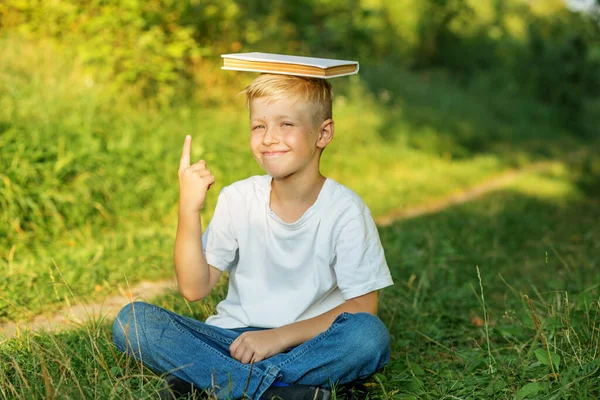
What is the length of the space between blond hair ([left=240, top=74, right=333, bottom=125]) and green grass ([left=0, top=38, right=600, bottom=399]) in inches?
37.4

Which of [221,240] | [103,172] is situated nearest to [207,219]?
[103,172]

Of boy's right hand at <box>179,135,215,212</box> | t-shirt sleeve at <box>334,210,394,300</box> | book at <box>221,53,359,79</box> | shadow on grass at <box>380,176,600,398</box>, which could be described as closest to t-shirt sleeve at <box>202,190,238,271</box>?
boy's right hand at <box>179,135,215,212</box>

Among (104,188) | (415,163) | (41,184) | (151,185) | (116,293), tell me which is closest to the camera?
(116,293)

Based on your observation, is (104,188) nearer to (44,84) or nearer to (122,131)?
(122,131)

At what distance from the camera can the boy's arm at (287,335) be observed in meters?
2.64

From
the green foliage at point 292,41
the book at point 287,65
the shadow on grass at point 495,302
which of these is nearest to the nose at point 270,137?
the book at point 287,65

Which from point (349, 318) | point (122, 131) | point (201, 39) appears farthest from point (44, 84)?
point (349, 318)

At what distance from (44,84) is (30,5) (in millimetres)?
1437

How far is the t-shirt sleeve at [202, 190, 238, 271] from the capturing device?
9.66 ft

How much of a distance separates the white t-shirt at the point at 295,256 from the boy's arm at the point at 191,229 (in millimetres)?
125

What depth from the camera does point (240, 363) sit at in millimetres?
2658

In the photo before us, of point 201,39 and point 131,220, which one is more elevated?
point 201,39

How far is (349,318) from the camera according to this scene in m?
2.70

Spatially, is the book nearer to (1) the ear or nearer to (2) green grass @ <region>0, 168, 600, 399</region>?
(1) the ear
